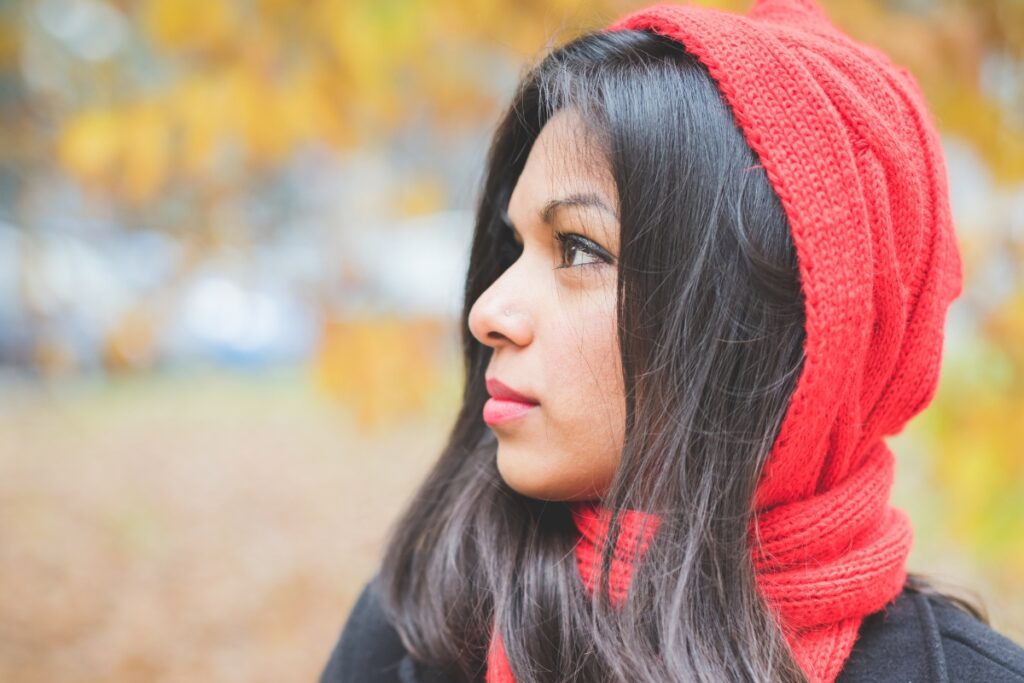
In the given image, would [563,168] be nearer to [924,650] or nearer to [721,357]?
[721,357]

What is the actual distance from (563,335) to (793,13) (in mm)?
759

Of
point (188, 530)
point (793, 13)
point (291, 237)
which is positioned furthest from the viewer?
point (188, 530)

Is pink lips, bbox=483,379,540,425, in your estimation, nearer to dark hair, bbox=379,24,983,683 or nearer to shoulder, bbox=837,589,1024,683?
dark hair, bbox=379,24,983,683

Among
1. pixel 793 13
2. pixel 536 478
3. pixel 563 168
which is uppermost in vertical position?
pixel 793 13

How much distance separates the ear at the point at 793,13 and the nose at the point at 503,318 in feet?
2.30

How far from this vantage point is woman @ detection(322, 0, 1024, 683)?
1179mm

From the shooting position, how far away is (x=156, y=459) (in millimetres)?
7023

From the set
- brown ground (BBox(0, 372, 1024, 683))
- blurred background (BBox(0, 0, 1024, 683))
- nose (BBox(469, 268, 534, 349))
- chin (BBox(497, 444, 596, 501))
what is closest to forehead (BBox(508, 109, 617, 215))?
nose (BBox(469, 268, 534, 349))

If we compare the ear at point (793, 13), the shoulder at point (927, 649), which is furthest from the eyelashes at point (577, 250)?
the shoulder at point (927, 649)

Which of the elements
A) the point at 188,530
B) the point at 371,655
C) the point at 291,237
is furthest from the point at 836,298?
the point at 188,530

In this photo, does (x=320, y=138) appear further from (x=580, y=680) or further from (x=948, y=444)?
(x=948, y=444)

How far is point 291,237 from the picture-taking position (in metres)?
3.86

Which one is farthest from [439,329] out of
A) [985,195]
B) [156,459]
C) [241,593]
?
[156,459]

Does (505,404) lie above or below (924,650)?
above
